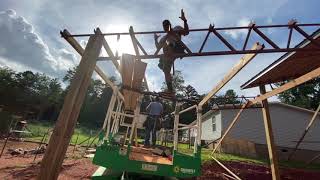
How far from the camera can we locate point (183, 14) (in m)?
6.92

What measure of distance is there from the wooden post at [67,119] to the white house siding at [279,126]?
2447 cm

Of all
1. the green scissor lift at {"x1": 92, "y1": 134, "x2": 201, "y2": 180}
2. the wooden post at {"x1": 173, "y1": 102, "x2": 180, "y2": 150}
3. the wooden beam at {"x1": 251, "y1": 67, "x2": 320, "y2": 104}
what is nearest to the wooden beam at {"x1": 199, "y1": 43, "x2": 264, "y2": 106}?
the wooden post at {"x1": 173, "y1": 102, "x2": 180, "y2": 150}

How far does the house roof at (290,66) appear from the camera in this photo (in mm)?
7709

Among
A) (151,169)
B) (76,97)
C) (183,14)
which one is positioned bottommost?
(151,169)

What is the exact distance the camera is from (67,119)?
222 inches

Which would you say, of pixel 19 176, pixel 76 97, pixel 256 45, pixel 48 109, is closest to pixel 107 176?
pixel 76 97

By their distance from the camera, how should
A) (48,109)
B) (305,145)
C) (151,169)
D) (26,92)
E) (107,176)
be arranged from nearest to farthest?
1. (151,169)
2. (107,176)
3. (305,145)
4. (48,109)
5. (26,92)

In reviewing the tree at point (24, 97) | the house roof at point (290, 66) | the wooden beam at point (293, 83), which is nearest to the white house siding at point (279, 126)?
the house roof at point (290, 66)

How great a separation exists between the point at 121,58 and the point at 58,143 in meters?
2.57

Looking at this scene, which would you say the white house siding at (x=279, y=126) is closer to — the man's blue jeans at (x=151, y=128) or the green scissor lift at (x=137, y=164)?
the man's blue jeans at (x=151, y=128)

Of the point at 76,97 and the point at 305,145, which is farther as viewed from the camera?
the point at 305,145

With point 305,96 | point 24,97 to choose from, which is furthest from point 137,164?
point 24,97

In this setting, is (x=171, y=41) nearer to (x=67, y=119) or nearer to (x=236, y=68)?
(x=236, y=68)

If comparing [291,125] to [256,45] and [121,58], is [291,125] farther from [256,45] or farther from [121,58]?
[121,58]
